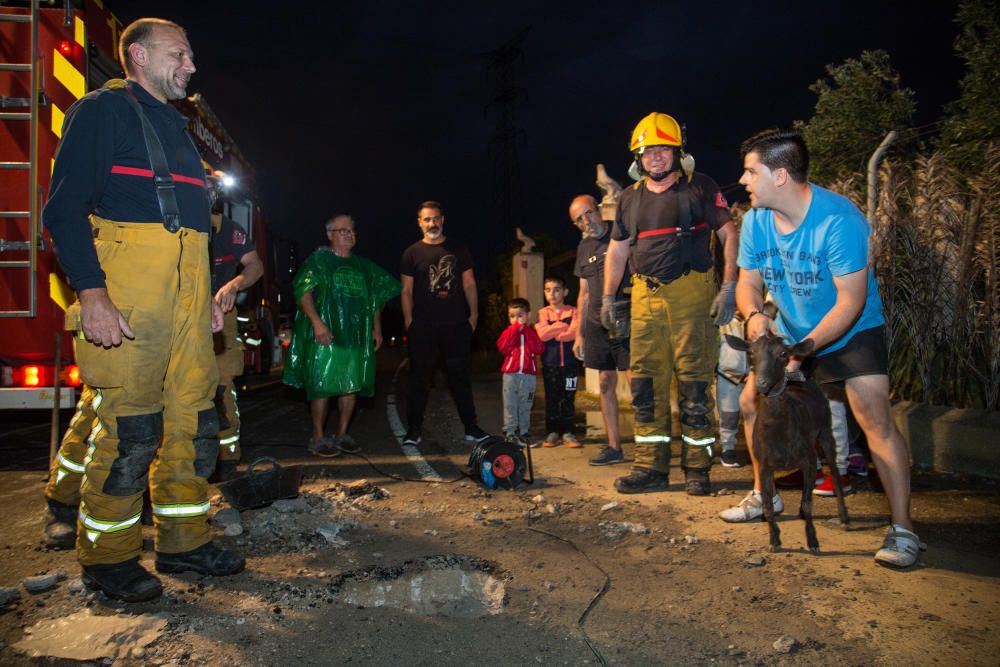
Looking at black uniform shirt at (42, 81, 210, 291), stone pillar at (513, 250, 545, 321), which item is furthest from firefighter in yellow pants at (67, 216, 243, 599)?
stone pillar at (513, 250, 545, 321)

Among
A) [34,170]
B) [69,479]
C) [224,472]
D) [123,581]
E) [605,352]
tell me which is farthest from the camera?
[605,352]

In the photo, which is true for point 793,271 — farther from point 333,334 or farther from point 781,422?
point 333,334

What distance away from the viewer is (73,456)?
3.67 meters

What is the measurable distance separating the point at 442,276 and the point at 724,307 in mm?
3119

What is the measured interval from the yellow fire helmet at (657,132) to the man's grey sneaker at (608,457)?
2.59 metres

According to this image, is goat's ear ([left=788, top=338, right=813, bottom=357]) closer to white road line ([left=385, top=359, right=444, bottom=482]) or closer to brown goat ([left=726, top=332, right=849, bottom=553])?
brown goat ([left=726, top=332, right=849, bottom=553])

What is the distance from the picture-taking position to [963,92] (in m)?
9.91

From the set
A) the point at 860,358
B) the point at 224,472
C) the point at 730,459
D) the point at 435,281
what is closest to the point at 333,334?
the point at 435,281

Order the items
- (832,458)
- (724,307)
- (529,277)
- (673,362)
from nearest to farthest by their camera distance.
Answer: (832,458), (724,307), (673,362), (529,277)

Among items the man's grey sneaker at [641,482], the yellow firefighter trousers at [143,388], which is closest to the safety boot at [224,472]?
the yellow firefighter trousers at [143,388]

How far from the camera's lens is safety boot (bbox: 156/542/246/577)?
3391 millimetres

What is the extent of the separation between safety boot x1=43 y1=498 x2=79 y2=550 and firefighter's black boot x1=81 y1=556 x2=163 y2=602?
751 mm

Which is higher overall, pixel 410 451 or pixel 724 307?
pixel 724 307

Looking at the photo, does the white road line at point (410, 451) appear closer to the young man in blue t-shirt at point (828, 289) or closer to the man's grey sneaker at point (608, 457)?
the man's grey sneaker at point (608, 457)
